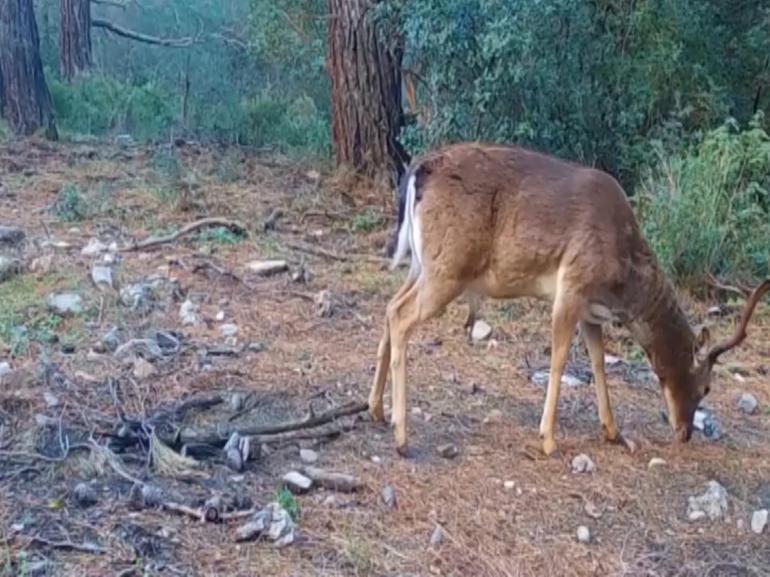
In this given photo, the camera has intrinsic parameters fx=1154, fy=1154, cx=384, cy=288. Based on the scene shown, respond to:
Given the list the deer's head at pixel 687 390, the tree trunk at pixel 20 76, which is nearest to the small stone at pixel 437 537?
the deer's head at pixel 687 390

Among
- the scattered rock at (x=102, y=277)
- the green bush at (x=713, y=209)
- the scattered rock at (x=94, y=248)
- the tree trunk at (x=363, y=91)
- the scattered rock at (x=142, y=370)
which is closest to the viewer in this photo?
the scattered rock at (x=142, y=370)

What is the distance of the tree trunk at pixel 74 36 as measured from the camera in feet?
48.7

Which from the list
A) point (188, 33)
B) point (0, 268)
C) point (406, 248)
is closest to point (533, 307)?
point (406, 248)

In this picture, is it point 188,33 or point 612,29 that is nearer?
point 612,29

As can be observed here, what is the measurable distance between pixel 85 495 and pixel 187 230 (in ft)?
13.2

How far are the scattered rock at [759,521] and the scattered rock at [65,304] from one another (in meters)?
3.66

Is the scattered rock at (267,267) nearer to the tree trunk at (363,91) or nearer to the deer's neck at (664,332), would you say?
the tree trunk at (363,91)

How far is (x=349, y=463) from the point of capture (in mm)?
4656

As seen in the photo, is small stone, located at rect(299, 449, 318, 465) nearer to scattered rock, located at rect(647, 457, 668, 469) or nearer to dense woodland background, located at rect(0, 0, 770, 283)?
scattered rock, located at rect(647, 457, 668, 469)

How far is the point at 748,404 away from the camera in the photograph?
5.80 meters

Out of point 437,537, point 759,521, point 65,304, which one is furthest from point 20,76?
point 759,521

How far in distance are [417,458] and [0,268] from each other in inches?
129

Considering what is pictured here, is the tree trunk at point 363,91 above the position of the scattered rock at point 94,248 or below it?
above

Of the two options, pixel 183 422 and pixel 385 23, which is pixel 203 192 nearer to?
pixel 385 23
